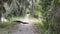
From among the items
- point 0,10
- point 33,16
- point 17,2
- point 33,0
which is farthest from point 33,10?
point 0,10

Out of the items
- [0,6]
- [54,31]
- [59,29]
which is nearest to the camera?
[59,29]

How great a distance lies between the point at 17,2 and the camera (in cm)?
1306

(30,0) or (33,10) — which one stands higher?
(30,0)

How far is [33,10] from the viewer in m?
17.4

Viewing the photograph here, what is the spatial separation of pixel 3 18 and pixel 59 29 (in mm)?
8317

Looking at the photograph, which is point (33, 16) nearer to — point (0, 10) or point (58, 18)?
point (0, 10)

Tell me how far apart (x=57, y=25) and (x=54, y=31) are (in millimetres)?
433

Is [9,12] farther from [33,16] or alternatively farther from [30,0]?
[33,16]

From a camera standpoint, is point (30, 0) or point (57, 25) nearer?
point (57, 25)

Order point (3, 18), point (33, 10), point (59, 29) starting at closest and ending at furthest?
1. point (59, 29)
2. point (3, 18)
3. point (33, 10)

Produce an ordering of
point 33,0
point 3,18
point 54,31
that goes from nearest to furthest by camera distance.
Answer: point 54,31 < point 3,18 < point 33,0

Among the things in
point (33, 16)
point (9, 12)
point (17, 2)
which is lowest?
point (33, 16)

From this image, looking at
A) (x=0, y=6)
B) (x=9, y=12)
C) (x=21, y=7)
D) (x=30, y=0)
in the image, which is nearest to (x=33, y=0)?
(x=30, y=0)

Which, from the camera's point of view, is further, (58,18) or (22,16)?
(22,16)
